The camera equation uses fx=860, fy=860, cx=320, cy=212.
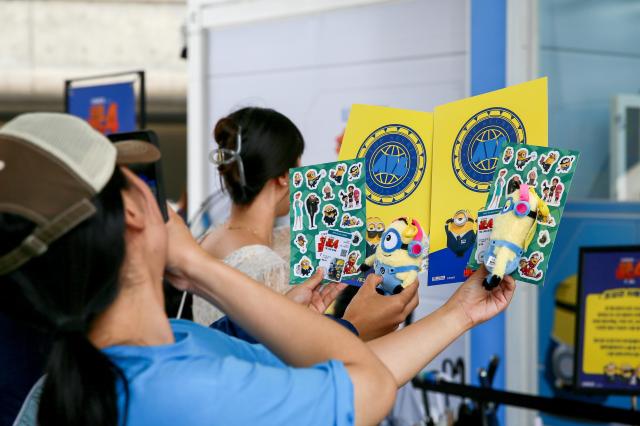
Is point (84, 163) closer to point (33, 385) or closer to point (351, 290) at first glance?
point (33, 385)

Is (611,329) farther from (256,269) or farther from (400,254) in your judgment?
(400,254)

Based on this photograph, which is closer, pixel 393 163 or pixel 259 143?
pixel 393 163

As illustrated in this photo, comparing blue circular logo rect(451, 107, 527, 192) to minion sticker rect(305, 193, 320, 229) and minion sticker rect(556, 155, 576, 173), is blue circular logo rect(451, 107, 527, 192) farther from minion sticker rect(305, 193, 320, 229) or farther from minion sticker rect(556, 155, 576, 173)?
minion sticker rect(305, 193, 320, 229)

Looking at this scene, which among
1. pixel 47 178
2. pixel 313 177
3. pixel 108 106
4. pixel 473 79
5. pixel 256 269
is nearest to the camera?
pixel 47 178

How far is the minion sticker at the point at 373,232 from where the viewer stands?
1495 millimetres

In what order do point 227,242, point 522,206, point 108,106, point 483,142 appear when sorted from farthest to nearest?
point 108,106 < point 227,242 < point 483,142 < point 522,206

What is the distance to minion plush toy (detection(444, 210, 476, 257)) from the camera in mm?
1401

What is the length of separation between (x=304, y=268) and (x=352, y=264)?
90mm

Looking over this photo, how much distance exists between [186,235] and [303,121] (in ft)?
8.69

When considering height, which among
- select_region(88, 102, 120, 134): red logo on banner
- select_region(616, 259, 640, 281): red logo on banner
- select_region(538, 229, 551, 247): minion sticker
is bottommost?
select_region(616, 259, 640, 281): red logo on banner

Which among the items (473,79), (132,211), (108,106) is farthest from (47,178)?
(108,106)

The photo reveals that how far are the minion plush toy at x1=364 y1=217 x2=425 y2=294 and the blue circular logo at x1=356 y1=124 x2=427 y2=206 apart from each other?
0.09m

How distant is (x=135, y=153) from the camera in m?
1.08

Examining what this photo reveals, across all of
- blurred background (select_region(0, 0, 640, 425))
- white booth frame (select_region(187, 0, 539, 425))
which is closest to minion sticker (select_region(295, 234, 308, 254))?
blurred background (select_region(0, 0, 640, 425))
